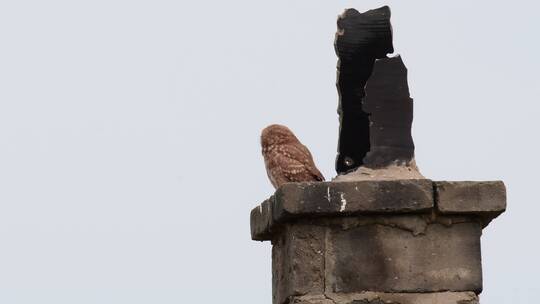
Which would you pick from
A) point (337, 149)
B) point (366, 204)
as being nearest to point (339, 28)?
point (337, 149)

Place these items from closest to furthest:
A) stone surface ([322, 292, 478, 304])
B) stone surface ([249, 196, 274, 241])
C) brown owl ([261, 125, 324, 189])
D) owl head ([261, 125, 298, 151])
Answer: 1. stone surface ([322, 292, 478, 304])
2. stone surface ([249, 196, 274, 241])
3. brown owl ([261, 125, 324, 189])
4. owl head ([261, 125, 298, 151])

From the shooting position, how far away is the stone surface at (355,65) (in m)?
4.71

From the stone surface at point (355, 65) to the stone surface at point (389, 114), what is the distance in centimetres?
4

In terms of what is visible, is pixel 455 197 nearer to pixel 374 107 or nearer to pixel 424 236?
pixel 424 236

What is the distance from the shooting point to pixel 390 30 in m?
4.70

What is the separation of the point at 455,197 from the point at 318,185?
1.89 feet

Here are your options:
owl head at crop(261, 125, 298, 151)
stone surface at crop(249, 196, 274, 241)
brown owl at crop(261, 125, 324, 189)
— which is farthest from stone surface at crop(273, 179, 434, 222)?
owl head at crop(261, 125, 298, 151)

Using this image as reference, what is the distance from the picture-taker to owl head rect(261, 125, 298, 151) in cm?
562

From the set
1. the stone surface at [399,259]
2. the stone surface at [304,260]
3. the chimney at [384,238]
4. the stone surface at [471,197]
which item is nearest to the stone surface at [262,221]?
the chimney at [384,238]

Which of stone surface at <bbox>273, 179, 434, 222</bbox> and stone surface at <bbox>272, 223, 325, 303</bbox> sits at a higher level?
stone surface at <bbox>273, 179, 434, 222</bbox>

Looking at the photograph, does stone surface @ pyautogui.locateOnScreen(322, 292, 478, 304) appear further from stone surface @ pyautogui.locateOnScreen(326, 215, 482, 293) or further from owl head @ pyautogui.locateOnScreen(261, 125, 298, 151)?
owl head @ pyautogui.locateOnScreen(261, 125, 298, 151)

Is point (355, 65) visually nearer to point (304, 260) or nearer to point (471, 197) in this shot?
point (471, 197)

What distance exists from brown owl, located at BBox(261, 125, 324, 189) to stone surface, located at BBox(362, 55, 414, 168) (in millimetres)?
664

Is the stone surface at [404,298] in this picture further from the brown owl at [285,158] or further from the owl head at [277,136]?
the owl head at [277,136]
